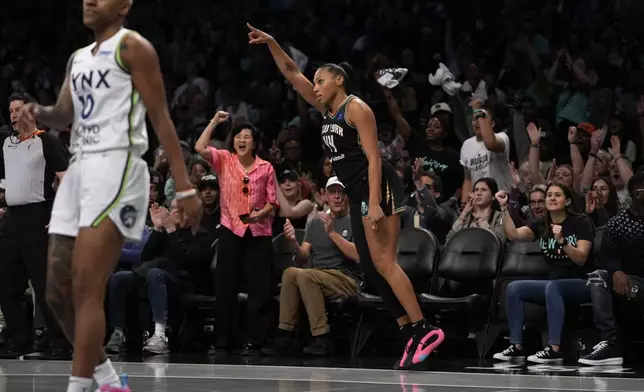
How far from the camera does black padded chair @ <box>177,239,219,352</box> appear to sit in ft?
33.8

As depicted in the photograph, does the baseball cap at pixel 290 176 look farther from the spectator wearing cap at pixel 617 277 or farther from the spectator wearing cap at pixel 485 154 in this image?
the spectator wearing cap at pixel 617 277

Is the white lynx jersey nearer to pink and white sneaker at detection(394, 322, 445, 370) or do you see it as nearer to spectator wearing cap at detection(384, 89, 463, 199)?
pink and white sneaker at detection(394, 322, 445, 370)

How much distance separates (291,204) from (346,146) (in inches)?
105

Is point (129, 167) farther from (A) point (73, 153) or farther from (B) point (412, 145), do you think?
(B) point (412, 145)

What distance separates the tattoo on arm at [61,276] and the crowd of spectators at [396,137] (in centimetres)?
433

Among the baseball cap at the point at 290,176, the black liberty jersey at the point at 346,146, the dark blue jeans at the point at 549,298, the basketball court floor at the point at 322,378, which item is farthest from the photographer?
the baseball cap at the point at 290,176

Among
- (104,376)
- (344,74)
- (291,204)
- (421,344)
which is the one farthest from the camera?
(291,204)

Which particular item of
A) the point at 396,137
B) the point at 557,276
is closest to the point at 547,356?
the point at 557,276

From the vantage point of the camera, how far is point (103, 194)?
5.15 metres

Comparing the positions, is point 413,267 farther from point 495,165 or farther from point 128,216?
A: point 128,216

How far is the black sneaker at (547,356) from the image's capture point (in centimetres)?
874

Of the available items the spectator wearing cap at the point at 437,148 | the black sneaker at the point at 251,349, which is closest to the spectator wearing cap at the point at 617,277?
the black sneaker at the point at 251,349

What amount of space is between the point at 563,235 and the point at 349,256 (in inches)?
68.3

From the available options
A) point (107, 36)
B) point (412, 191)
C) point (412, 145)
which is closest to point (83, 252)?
point (107, 36)
